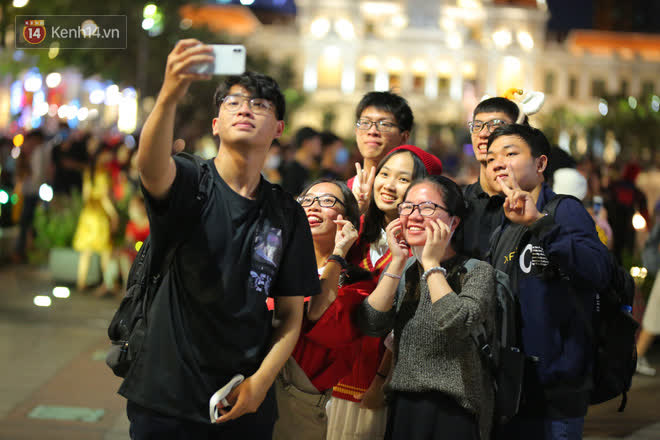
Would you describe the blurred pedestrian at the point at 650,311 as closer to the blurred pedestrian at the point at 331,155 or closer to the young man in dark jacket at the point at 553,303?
the blurred pedestrian at the point at 331,155

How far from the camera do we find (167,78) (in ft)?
7.30

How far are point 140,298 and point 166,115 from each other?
69cm

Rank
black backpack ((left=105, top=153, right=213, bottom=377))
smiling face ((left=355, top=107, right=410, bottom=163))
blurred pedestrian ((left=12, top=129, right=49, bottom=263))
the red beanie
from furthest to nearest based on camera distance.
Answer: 1. blurred pedestrian ((left=12, top=129, right=49, bottom=263))
2. smiling face ((left=355, top=107, right=410, bottom=163))
3. the red beanie
4. black backpack ((left=105, top=153, right=213, bottom=377))

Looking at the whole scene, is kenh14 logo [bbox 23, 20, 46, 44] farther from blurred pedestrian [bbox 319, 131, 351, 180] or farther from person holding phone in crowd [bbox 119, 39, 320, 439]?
blurred pedestrian [bbox 319, 131, 351, 180]

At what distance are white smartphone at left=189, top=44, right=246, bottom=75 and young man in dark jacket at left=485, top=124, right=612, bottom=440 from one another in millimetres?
1358

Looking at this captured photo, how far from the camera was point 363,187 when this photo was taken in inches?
160

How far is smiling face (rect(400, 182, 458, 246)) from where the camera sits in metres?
3.02

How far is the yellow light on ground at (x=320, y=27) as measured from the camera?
3423 inches

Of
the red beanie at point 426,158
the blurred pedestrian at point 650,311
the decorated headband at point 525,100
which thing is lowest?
the blurred pedestrian at point 650,311

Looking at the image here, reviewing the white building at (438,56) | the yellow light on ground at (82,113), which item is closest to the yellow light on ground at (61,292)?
the yellow light on ground at (82,113)

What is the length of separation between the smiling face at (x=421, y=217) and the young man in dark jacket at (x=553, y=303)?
277mm

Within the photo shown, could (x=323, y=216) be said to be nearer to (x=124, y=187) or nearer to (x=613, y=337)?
(x=613, y=337)

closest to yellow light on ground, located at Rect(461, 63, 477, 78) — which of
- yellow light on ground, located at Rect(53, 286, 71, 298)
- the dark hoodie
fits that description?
yellow light on ground, located at Rect(53, 286, 71, 298)

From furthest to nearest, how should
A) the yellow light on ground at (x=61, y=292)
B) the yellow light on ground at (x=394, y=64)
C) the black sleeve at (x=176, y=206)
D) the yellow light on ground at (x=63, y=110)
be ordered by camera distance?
the yellow light on ground at (x=394, y=64) → the yellow light on ground at (x=63, y=110) → the yellow light on ground at (x=61, y=292) → the black sleeve at (x=176, y=206)
